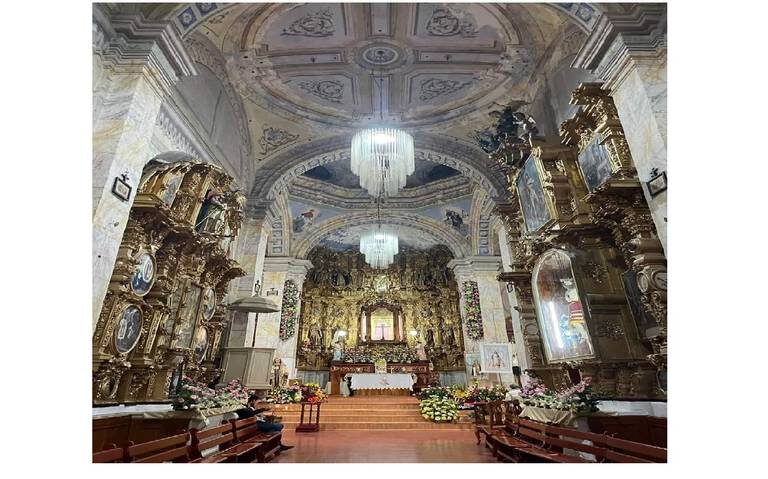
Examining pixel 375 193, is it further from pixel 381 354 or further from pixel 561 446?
pixel 381 354

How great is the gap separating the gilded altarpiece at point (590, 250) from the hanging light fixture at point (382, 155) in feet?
8.13

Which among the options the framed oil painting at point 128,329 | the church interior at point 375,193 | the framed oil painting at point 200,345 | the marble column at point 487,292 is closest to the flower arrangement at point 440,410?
the church interior at point 375,193

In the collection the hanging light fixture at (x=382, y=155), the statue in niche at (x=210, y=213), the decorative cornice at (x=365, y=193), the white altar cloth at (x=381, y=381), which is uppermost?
the decorative cornice at (x=365, y=193)

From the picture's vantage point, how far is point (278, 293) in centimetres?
1344

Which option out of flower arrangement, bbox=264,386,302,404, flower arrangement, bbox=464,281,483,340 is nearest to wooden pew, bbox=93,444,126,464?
flower arrangement, bbox=264,386,302,404

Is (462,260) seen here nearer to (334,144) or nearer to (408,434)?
(334,144)

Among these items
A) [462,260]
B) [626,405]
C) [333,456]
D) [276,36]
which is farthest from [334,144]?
[626,405]

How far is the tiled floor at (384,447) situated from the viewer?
216 inches

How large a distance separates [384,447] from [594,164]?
222 inches

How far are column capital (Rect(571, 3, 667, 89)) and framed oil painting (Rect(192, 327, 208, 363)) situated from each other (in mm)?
7580

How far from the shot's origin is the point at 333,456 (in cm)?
557

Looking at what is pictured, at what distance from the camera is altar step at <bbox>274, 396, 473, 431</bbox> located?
890cm

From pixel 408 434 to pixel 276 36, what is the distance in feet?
29.2

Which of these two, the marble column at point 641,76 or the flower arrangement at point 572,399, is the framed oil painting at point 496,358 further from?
the marble column at point 641,76
